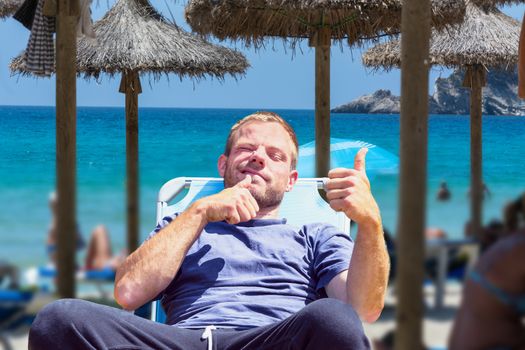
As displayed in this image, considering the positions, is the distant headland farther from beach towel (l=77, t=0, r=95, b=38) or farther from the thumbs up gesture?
the thumbs up gesture

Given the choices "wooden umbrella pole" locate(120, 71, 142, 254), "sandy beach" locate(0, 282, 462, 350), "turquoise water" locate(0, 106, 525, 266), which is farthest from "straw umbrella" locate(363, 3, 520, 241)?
"sandy beach" locate(0, 282, 462, 350)

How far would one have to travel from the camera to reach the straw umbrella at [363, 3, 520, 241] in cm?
701

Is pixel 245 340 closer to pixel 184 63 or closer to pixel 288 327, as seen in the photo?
pixel 288 327

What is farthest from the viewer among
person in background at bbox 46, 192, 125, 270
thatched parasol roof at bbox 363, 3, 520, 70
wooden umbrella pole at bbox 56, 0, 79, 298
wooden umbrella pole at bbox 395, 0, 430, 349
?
thatched parasol roof at bbox 363, 3, 520, 70

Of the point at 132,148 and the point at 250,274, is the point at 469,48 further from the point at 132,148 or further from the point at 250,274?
the point at 250,274

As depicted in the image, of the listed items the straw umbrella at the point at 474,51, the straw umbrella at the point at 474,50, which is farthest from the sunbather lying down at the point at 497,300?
the straw umbrella at the point at 474,51

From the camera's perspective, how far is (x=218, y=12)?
4.76 m

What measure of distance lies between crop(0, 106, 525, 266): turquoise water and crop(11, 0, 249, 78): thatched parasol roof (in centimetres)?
349

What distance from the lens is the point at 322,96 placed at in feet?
16.9

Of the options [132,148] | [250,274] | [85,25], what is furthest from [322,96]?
[250,274]

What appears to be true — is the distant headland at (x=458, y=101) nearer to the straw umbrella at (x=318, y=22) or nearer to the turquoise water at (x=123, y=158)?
the turquoise water at (x=123, y=158)

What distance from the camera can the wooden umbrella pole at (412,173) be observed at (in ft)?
2.22

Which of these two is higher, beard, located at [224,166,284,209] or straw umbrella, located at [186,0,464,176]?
straw umbrella, located at [186,0,464,176]

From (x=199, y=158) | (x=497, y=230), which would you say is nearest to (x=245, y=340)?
(x=497, y=230)
